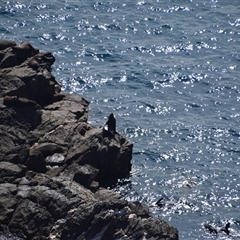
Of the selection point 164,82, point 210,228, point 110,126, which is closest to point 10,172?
point 110,126

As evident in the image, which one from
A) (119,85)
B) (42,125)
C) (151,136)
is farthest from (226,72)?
(42,125)

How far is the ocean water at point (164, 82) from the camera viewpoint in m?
45.4

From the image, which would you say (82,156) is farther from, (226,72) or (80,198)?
(226,72)

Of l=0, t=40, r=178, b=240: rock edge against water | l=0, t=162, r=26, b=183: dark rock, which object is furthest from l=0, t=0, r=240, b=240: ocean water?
l=0, t=162, r=26, b=183: dark rock

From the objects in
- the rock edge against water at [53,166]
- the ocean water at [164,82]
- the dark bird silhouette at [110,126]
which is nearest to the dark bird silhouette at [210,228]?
the ocean water at [164,82]

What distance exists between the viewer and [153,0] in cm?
7694

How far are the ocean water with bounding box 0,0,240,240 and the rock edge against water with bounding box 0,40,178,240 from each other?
3522 mm

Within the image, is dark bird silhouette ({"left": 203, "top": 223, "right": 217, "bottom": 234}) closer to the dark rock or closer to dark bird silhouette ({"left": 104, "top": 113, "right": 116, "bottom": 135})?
dark bird silhouette ({"left": 104, "top": 113, "right": 116, "bottom": 135})

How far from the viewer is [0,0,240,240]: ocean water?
45.4m

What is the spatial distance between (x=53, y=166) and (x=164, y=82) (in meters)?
21.7

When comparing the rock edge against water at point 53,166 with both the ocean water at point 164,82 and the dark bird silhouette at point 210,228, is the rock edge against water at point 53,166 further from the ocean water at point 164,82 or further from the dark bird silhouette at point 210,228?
the dark bird silhouette at point 210,228

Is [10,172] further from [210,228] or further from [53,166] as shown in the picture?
[210,228]

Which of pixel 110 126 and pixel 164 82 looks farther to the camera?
pixel 164 82

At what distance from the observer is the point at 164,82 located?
60.7 m
